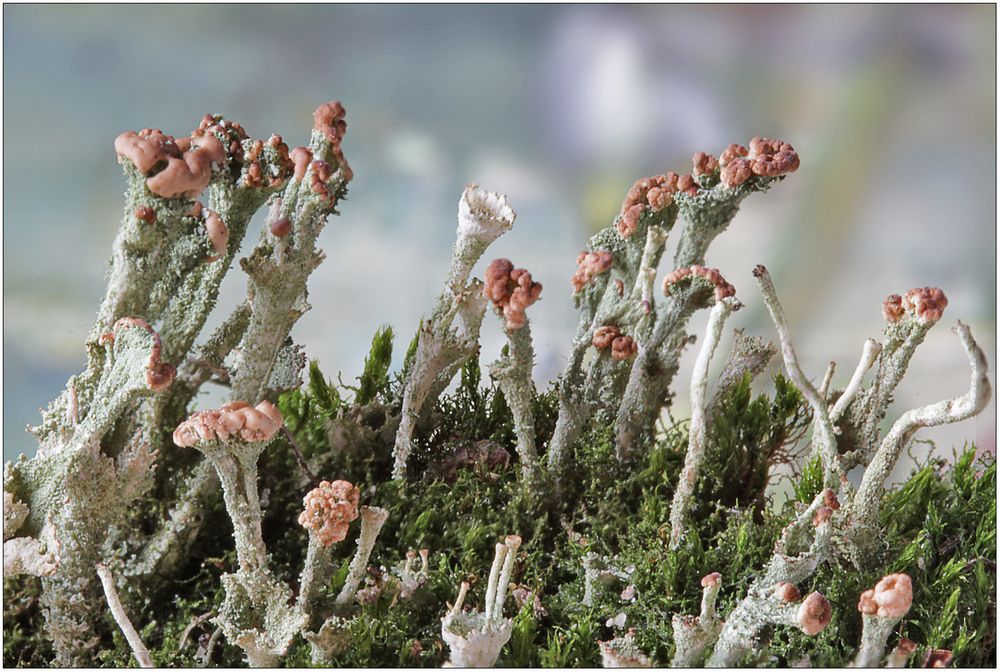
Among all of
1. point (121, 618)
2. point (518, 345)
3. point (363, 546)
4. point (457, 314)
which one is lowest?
point (121, 618)

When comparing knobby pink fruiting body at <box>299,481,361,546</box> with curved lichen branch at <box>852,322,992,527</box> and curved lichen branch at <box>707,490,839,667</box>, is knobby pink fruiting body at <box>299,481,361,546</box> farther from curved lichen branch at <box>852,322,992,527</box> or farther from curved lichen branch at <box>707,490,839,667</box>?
curved lichen branch at <box>852,322,992,527</box>

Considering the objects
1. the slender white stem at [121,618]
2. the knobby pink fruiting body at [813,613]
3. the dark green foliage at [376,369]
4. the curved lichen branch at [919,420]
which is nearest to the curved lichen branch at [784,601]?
the knobby pink fruiting body at [813,613]

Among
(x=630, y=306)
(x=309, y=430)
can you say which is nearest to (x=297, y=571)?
(x=309, y=430)

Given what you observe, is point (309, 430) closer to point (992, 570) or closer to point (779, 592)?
point (779, 592)

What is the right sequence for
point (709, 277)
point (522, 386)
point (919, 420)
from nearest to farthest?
1. point (919, 420)
2. point (709, 277)
3. point (522, 386)

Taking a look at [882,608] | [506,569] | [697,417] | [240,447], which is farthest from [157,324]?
[882,608]

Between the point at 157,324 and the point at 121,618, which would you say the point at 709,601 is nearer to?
the point at 121,618

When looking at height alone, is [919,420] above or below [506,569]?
above

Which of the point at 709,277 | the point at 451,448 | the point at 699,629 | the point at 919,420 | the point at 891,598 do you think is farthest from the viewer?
the point at 451,448
